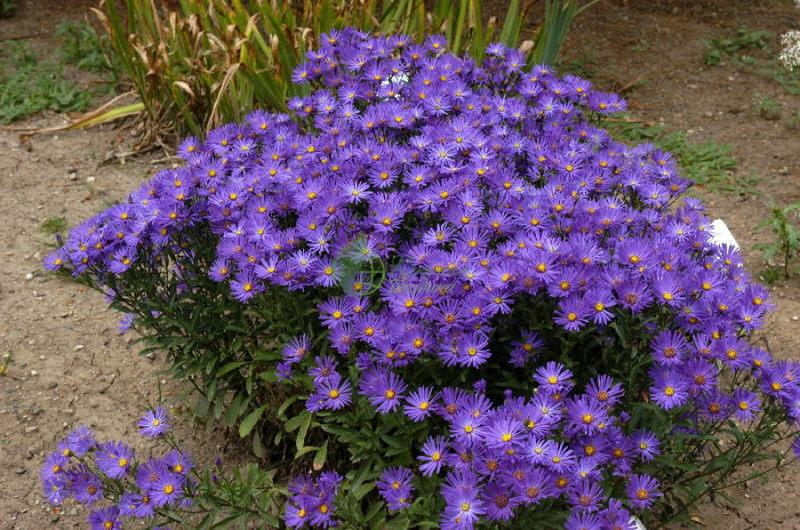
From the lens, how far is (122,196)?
407cm

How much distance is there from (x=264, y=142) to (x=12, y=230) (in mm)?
1910

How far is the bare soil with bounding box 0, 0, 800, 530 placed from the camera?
2.63m

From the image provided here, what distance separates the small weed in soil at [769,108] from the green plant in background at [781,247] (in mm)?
1270

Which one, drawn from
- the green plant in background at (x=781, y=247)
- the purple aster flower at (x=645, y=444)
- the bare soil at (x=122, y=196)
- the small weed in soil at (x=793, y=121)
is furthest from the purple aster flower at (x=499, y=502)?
the small weed in soil at (x=793, y=121)

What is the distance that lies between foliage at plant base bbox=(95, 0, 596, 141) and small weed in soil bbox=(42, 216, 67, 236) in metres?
0.80

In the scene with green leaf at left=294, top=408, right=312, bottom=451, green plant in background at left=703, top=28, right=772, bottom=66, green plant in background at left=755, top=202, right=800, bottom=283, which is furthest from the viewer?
green plant in background at left=703, top=28, right=772, bottom=66

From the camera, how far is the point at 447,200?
2.00 m

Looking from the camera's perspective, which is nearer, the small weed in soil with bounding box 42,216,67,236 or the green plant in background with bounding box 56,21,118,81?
the small weed in soil with bounding box 42,216,67,236

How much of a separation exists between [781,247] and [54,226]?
314cm

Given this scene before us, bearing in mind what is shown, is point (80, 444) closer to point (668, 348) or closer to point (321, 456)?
point (321, 456)

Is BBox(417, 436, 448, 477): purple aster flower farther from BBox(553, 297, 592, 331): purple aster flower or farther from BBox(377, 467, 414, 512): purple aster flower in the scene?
BBox(553, 297, 592, 331): purple aster flower

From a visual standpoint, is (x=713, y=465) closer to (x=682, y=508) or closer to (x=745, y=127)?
(x=682, y=508)

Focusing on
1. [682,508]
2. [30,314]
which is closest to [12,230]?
[30,314]

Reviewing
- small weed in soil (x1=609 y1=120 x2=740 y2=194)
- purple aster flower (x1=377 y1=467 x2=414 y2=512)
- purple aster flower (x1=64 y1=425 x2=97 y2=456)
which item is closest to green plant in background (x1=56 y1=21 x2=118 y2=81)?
small weed in soil (x1=609 y1=120 x2=740 y2=194)
